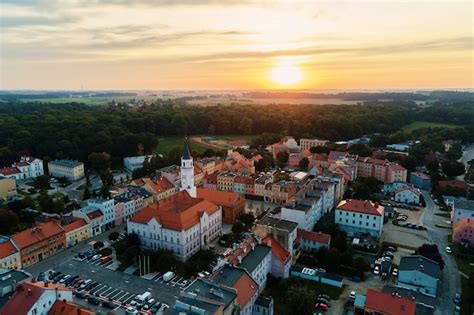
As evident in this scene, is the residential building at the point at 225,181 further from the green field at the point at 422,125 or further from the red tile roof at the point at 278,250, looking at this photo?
the green field at the point at 422,125

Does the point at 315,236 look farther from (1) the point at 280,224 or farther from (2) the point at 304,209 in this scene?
(1) the point at 280,224

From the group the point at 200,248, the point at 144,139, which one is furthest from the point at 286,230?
the point at 144,139

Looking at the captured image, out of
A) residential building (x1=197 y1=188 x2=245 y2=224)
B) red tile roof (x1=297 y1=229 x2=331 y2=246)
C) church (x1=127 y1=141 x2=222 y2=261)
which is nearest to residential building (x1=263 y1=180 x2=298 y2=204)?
residential building (x1=197 y1=188 x2=245 y2=224)

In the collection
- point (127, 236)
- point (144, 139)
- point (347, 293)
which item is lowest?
point (347, 293)

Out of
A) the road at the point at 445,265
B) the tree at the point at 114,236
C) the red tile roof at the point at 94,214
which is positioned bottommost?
the road at the point at 445,265

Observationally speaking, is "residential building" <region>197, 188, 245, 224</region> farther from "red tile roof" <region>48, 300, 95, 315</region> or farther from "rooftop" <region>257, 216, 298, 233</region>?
"red tile roof" <region>48, 300, 95, 315</region>

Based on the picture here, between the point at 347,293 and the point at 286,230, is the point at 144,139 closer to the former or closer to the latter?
the point at 286,230

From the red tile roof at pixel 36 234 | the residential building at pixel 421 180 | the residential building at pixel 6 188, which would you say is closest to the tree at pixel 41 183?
the residential building at pixel 6 188
